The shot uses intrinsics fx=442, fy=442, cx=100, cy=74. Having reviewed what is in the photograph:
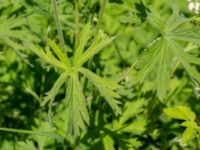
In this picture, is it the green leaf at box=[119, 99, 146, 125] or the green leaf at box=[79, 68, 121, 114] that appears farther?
the green leaf at box=[119, 99, 146, 125]

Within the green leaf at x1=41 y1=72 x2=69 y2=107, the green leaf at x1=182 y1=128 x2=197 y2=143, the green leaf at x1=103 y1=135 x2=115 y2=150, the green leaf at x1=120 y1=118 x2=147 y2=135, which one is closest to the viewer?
the green leaf at x1=41 y1=72 x2=69 y2=107

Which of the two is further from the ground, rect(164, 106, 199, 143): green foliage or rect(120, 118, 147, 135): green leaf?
rect(164, 106, 199, 143): green foliage

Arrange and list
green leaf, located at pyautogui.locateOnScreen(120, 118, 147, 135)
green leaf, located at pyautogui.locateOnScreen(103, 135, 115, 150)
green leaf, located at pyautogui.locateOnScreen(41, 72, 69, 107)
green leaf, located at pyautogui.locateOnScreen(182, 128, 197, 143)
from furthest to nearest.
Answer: green leaf, located at pyautogui.locateOnScreen(120, 118, 147, 135) < green leaf, located at pyautogui.locateOnScreen(103, 135, 115, 150) < green leaf, located at pyautogui.locateOnScreen(182, 128, 197, 143) < green leaf, located at pyautogui.locateOnScreen(41, 72, 69, 107)

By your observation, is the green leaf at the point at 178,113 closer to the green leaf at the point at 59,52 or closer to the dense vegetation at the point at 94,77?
the dense vegetation at the point at 94,77

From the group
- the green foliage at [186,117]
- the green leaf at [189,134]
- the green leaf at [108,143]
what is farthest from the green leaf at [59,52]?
the green leaf at [108,143]

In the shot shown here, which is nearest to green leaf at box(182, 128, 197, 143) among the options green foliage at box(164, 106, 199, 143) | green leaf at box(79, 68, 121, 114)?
green foliage at box(164, 106, 199, 143)

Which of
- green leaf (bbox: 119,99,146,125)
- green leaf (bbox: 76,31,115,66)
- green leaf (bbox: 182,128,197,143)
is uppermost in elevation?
green leaf (bbox: 76,31,115,66)

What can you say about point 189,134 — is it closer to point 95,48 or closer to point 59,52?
point 95,48

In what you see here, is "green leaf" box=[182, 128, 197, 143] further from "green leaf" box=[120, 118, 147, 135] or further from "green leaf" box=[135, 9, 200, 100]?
"green leaf" box=[120, 118, 147, 135]

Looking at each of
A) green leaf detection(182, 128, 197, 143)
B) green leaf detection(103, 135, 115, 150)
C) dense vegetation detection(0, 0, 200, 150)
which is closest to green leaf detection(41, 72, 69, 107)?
dense vegetation detection(0, 0, 200, 150)
